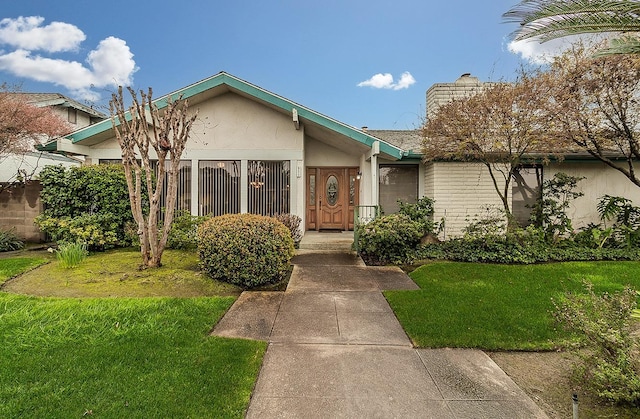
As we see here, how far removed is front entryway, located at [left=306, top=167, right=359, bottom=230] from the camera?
11141 millimetres

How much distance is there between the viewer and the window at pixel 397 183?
10773 mm

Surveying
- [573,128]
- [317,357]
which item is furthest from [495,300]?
[573,128]

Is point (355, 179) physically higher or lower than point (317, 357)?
higher

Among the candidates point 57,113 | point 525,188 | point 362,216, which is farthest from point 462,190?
point 57,113

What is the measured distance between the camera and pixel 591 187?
10062mm

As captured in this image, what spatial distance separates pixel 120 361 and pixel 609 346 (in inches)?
175

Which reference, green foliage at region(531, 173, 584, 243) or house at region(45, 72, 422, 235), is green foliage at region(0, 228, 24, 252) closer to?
house at region(45, 72, 422, 235)

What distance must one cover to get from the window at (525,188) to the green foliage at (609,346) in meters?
8.24

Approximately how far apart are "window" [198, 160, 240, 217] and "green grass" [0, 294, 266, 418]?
17.0 feet

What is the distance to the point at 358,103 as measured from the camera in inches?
704

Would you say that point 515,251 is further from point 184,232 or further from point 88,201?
point 88,201

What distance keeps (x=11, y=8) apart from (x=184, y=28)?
656cm

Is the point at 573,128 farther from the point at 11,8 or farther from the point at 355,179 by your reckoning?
the point at 11,8

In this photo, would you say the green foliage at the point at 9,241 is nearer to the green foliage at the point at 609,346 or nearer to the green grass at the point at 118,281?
the green grass at the point at 118,281
